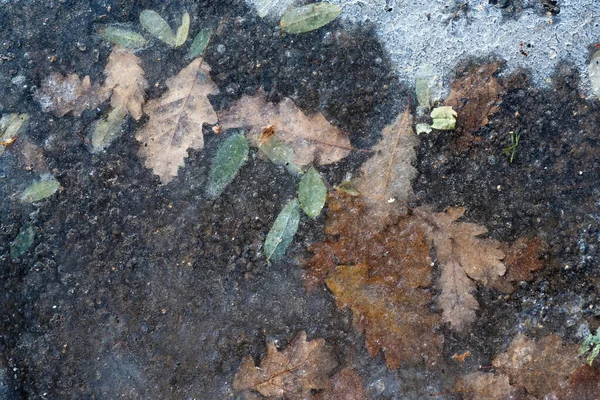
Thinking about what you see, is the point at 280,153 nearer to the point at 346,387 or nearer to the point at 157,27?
the point at 157,27

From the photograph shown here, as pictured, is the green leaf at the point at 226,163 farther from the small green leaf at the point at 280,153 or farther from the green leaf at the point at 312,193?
the green leaf at the point at 312,193

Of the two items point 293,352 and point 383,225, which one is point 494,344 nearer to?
point 383,225

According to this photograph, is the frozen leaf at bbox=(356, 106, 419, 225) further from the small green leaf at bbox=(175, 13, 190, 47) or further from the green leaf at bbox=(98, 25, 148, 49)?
the green leaf at bbox=(98, 25, 148, 49)

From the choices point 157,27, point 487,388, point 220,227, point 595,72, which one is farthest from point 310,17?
point 487,388

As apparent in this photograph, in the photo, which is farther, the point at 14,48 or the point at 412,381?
the point at 14,48

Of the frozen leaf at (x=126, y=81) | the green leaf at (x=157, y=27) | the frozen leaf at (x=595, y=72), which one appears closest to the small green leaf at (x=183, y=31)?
the green leaf at (x=157, y=27)

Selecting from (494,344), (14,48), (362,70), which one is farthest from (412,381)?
(14,48)

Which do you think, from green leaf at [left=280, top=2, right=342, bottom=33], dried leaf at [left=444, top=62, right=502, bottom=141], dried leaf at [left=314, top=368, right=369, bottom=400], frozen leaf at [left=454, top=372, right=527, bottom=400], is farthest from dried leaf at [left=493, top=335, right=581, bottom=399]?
green leaf at [left=280, top=2, right=342, bottom=33]
